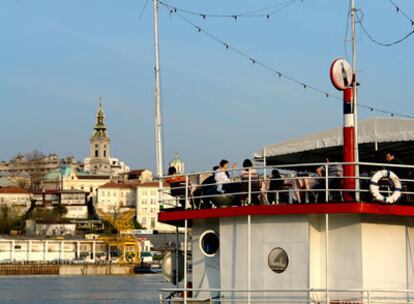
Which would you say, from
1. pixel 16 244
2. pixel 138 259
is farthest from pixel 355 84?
pixel 16 244

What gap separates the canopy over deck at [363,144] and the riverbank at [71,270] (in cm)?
11875

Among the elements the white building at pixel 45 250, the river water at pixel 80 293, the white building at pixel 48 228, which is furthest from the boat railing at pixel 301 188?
the white building at pixel 48 228

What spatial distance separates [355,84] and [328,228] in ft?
8.72

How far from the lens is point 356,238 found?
1686cm

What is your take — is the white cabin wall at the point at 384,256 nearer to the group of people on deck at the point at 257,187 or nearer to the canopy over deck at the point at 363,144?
the group of people on deck at the point at 257,187

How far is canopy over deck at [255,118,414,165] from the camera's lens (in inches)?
738

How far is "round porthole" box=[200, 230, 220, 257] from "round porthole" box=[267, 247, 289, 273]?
4.57 ft

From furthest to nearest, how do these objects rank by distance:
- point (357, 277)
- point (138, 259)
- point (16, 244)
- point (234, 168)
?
1. point (16, 244)
2. point (138, 259)
3. point (234, 168)
4. point (357, 277)

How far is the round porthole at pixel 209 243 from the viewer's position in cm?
1840

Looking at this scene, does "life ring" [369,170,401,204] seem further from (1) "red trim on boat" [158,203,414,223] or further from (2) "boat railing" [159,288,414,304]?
(2) "boat railing" [159,288,414,304]

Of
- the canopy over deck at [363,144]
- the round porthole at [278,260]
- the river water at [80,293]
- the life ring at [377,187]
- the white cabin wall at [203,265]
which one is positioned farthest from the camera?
the river water at [80,293]

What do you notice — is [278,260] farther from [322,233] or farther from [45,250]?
[45,250]

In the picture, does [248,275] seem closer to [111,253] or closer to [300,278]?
[300,278]

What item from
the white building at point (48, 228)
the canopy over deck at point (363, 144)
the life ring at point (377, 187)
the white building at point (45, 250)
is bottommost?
the white building at point (45, 250)
